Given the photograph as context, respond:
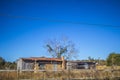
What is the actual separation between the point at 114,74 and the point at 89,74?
444cm

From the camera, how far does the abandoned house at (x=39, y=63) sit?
125 feet

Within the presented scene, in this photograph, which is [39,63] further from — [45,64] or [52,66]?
[52,66]

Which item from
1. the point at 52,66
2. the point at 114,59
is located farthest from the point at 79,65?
the point at 114,59

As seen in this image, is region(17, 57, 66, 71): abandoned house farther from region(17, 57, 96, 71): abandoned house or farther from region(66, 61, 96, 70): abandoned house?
region(66, 61, 96, 70): abandoned house

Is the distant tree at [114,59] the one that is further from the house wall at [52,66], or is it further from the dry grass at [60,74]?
the dry grass at [60,74]

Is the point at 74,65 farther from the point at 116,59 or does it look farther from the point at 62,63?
the point at 116,59

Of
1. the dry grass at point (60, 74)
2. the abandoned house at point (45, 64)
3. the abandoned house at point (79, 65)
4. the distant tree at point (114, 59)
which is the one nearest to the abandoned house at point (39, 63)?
the abandoned house at point (45, 64)

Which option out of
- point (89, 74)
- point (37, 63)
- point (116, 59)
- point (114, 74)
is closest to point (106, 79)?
point (89, 74)

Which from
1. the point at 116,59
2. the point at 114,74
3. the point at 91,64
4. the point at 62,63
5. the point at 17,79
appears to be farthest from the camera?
the point at 116,59

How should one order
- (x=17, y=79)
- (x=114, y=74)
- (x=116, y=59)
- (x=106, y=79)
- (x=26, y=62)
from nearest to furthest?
(x=17, y=79)
(x=106, y=79)
(x=114, y=74)
(x=26, y=62)
(x=116, y=59)

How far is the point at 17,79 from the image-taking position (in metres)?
18.8

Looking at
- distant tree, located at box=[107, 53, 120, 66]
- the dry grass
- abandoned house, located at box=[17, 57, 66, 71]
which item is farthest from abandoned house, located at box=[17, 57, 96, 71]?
the dry grass

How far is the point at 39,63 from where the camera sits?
1535 inches

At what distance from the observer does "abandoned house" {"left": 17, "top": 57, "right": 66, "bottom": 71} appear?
1496 inches
